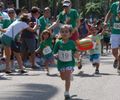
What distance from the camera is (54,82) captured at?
12.6 m

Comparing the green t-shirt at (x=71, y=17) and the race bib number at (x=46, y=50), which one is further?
the race bib number at (x=46, y=50)

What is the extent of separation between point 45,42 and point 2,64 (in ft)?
7.07

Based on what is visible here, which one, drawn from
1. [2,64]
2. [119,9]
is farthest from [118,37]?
[2,64]

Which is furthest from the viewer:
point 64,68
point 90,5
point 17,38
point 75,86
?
point 90,5

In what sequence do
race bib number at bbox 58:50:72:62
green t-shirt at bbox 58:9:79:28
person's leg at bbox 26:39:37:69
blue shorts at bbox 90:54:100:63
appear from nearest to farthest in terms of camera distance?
race bib number at bbox 58:50:72:62 < green t-shirt at bbox 58:9:79:28 < blue shorts at bbox 90:54:100:63 < person's leg at bbox 26:39:37:69

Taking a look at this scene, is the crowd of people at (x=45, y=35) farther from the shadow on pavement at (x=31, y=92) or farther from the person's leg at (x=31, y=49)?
the shadow on pavement at (x=31, y=92)

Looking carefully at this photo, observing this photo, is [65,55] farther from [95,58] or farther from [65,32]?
[95,58]

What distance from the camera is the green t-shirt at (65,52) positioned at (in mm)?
10188

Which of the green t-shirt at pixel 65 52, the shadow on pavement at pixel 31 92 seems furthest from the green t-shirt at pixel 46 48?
the green t-shirt at pixel 65 52

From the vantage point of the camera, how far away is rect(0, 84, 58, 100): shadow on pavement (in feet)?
33.7

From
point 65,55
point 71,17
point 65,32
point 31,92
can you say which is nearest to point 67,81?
point 65,55

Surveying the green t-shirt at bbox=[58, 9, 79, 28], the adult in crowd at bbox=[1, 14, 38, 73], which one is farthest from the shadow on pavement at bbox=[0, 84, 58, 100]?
the adult in crowd at bbox=[1, 14, 38, 73]

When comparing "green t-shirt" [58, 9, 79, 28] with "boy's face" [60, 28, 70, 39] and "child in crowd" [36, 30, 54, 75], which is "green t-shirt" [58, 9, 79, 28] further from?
"boy's face" [60, 28, 70, 39]

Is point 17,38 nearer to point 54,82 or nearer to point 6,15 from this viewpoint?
point 6,15
